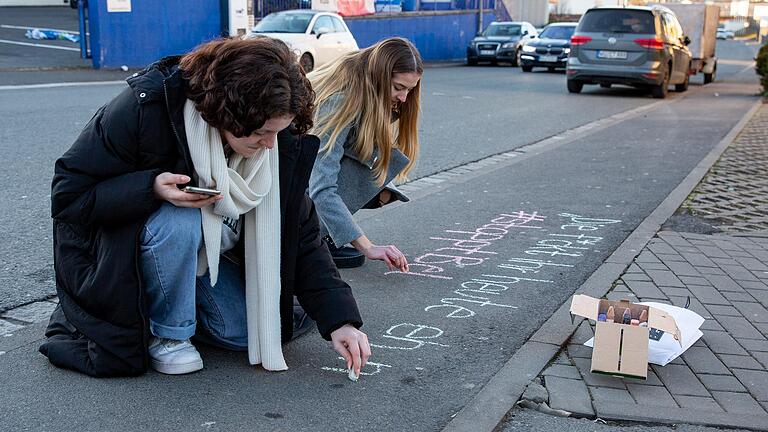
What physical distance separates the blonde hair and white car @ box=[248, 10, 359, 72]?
1487 centimetres

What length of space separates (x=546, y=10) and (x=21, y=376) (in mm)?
52137

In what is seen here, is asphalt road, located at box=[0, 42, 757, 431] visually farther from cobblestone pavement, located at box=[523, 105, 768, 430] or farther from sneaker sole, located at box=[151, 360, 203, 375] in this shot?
cobblestone pavement, located at box=[523, 105, 768, 430]

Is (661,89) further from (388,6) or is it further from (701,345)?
(388,6)

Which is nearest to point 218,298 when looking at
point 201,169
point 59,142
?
point 201,169

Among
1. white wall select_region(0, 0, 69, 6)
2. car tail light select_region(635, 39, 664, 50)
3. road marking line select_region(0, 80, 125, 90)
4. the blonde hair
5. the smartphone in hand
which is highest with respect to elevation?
white wall select_region(0, 0, 69, 6)

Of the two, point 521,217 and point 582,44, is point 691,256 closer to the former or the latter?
point 521,217

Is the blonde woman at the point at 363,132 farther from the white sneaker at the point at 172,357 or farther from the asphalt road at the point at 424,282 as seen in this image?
the white sneaker at the point at 172,357

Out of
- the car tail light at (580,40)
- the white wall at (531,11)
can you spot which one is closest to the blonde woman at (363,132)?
the car tail light at (580,40)

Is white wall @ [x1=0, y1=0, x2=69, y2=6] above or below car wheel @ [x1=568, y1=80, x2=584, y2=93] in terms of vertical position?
above

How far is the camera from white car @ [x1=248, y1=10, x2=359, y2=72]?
19531mm

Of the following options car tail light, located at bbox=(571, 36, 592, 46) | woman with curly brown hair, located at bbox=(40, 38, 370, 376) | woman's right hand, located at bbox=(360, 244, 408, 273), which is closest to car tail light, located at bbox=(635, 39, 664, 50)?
car tail light, located at bbox=(571, 36, 592, 46)

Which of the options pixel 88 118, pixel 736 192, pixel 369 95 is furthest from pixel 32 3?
pixel 369 95

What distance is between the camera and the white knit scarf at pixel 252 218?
3104 millimetres

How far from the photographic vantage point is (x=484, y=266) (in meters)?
5.05
